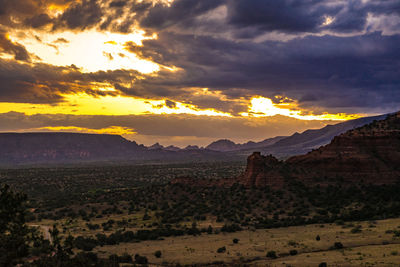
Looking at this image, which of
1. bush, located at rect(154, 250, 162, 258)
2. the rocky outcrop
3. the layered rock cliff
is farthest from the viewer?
the rocky outcrop

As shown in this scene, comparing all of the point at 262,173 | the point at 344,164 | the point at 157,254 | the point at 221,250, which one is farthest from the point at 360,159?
the point at 157,254

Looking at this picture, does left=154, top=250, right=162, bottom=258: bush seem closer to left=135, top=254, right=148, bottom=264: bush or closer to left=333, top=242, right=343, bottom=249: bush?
left=135, top=254, right=148, bottom=264: bush

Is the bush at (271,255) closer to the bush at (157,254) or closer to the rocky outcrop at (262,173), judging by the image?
the bush at (157,254)

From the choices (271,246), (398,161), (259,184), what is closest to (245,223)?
(271,246)

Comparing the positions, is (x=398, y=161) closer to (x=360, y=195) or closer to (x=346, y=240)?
(x=360, y=195)

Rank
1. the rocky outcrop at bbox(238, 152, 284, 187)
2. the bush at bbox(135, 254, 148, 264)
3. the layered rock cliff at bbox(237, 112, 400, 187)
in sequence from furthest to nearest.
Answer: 1. the rocky outcrop at bbox(238, 152, 284, 187)
2. the layered rock cliff at bbox(237, 112, 400, 187)
3. the bush at bbox(135, 254, 148, 264)

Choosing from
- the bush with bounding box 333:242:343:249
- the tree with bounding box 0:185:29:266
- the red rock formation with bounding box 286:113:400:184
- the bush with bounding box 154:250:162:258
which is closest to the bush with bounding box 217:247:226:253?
the bush with bounding box 154:250:162:258

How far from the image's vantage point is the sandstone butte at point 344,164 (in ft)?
194

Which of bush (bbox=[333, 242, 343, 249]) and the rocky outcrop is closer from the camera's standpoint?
bush (bbox=[333, 242, 343, 249])

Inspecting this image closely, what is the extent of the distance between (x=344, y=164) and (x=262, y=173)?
47.8 ft

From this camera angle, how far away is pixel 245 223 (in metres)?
47.6

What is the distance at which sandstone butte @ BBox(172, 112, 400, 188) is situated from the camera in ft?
194

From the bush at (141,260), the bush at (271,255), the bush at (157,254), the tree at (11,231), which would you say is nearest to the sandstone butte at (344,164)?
the bush at (271,255)

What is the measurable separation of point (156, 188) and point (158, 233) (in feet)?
113
